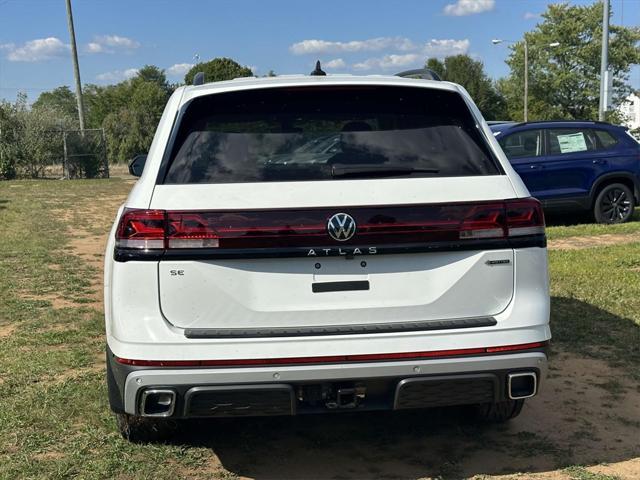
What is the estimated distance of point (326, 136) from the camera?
10.2 ft

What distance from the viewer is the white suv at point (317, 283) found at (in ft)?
8.95

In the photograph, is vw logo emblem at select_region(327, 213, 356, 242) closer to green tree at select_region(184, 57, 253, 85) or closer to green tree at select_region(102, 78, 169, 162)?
green tree at select_region(102, 78, 169, 162)

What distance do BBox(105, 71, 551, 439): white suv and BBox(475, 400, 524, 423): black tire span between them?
0.77m

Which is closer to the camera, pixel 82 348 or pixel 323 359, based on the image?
pixel 323 359

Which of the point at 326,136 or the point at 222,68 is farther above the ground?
the point at 222,68

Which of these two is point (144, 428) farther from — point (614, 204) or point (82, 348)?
point (614, 204)

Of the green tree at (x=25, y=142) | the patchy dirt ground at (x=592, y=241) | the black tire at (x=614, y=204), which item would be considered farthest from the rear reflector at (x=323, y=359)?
the green tree at (x=25, y=142)

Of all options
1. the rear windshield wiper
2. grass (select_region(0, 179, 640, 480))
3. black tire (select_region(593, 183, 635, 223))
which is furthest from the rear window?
black tire (select_region(593, 183, 635, 223))

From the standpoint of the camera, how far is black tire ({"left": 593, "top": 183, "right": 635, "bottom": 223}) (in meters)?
11.1

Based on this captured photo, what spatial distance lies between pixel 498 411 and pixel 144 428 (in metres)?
1.91

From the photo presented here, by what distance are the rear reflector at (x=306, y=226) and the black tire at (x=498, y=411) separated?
122 centimetres

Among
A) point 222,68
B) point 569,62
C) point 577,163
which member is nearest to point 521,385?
point 577,163

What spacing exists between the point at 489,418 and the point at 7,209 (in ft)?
46.7

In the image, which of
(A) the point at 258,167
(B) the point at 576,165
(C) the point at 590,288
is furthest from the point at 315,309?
(B) the point at 576,165
